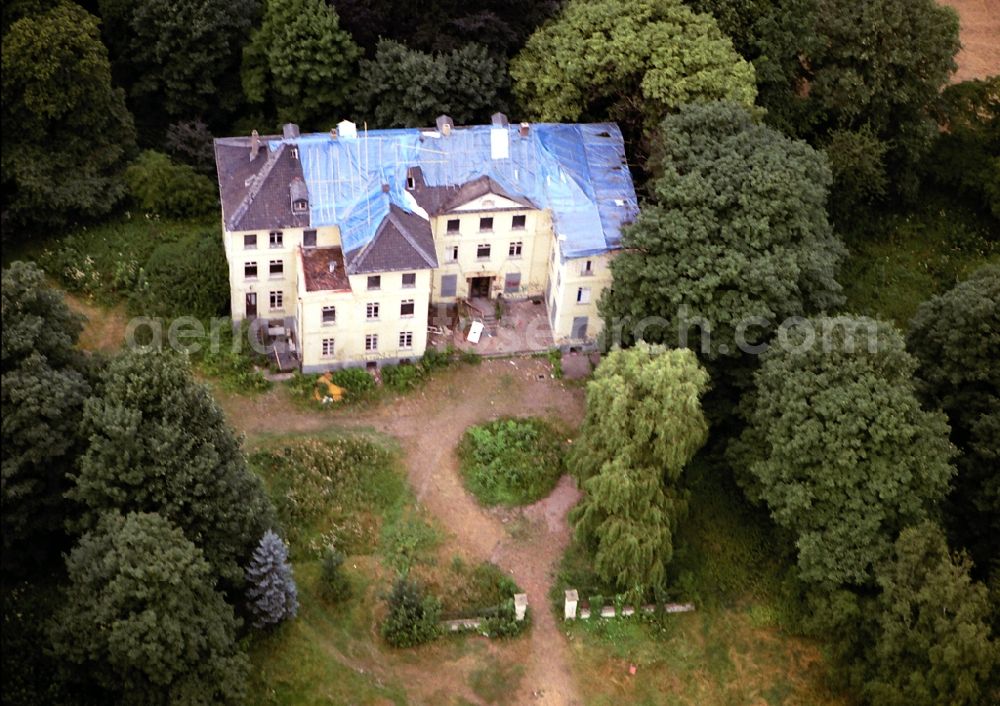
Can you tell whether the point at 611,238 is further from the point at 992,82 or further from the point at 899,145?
the point at 992,82

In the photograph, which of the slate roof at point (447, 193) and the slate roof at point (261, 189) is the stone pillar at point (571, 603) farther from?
the slate roof at point (261, 189)

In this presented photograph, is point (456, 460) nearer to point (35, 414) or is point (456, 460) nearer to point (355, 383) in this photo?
point (355, 383)

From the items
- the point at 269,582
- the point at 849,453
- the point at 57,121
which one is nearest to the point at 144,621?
the point at 269,582

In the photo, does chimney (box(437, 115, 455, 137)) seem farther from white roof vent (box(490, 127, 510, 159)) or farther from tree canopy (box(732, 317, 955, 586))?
tree canopy (box(732, 317, 955, 586))

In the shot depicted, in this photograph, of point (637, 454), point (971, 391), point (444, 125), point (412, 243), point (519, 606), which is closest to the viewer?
point (637, 454)

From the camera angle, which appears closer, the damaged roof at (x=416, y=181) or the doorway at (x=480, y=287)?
the damaged roof at (x=416, y=181)

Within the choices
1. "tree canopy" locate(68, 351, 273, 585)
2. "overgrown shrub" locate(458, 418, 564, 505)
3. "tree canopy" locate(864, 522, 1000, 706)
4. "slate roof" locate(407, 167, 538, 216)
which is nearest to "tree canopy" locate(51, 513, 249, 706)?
"tree canopy" locate(68, 351, 273, 585)

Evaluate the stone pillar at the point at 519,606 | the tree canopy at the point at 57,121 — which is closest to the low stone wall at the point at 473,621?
the stone pillar at the point at 519,606
